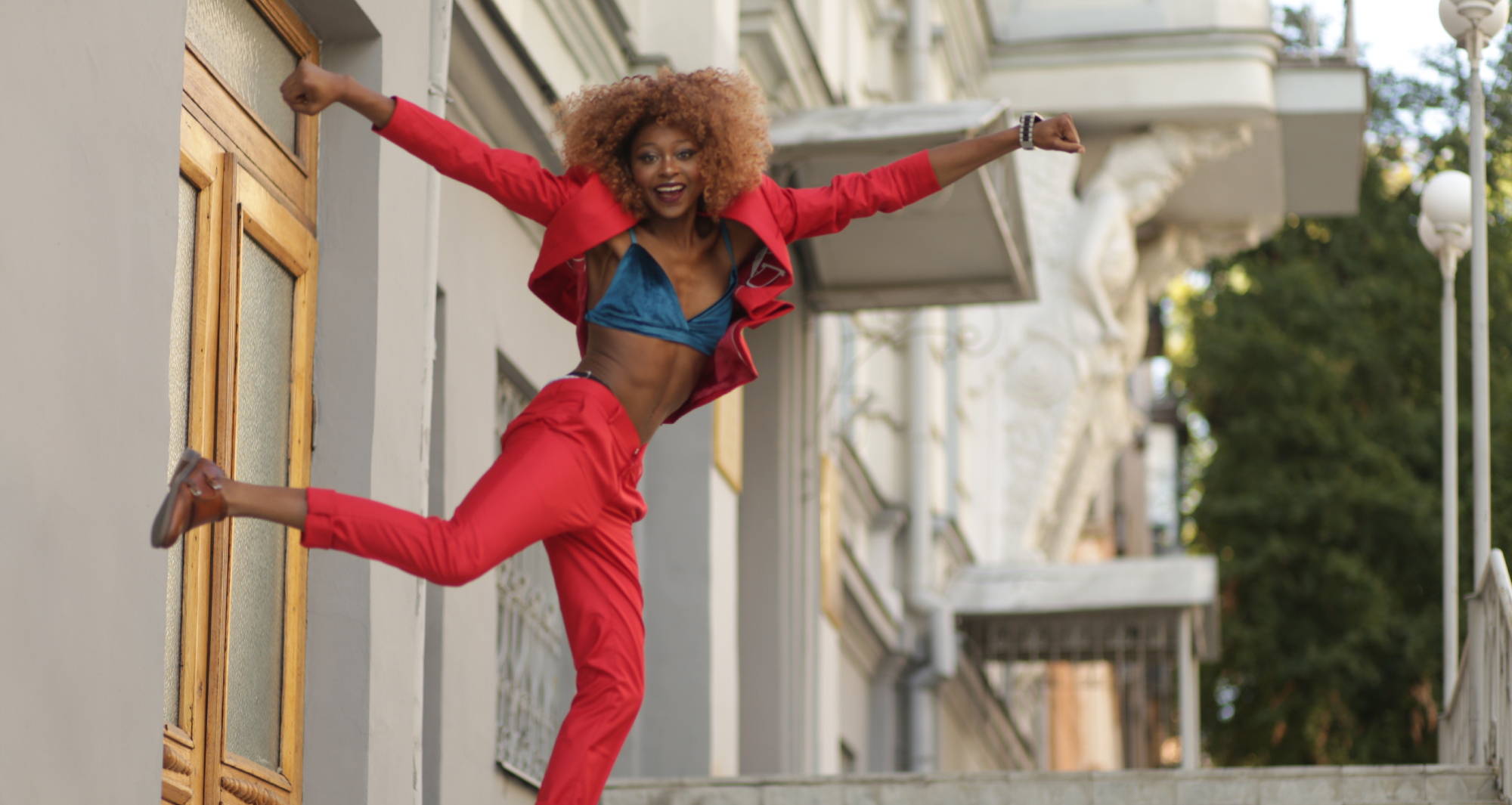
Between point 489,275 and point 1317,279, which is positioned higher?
point 1317,279

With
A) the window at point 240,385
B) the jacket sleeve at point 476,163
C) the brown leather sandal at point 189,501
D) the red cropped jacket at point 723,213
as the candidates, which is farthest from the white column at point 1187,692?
the brown leather sandal at point 189,501

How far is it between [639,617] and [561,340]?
5.42 m

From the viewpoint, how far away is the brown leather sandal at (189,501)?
4938 millimetres

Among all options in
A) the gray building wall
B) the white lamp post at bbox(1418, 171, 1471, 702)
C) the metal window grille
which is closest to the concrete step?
the metal window grille

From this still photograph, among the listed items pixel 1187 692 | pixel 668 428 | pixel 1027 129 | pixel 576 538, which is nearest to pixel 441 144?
pixel 576 538

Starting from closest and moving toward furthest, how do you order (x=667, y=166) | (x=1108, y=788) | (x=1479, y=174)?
(x=667, y=166) < (x=1108, y=788) < (x=1479, y=174)

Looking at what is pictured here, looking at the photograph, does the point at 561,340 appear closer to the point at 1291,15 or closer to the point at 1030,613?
the point at 1030,613

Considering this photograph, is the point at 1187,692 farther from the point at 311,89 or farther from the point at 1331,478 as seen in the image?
the point at 311,89

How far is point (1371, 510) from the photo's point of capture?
88.6 ft

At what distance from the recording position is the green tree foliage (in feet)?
86.0

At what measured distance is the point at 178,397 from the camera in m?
6.77

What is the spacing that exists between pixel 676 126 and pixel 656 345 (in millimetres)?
515

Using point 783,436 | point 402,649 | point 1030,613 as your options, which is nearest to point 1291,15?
point 1030,613

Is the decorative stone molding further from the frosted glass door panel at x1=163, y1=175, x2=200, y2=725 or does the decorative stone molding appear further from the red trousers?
the red trousers
